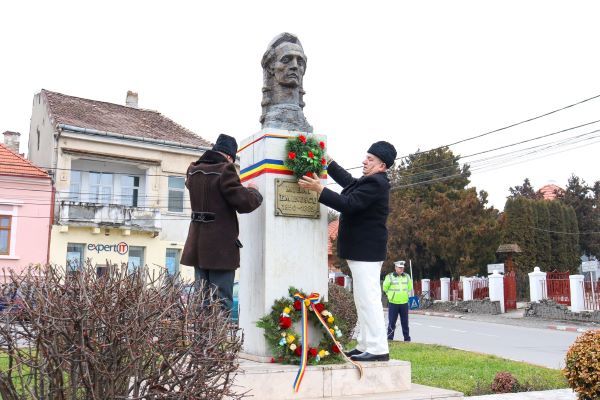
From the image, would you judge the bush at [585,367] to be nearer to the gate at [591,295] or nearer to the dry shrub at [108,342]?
the dry shrub at [108,342]

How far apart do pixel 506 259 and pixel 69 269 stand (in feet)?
104

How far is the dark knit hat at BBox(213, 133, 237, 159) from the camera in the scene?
235 inches

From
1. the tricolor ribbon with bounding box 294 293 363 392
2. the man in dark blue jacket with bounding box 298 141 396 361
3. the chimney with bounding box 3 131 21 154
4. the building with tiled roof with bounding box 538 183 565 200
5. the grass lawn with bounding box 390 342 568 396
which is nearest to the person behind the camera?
the tricolor ribbon with bounding box 294 293 363 392

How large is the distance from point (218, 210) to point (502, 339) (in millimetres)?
12783

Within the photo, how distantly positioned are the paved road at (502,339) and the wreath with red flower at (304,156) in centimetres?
→ 663

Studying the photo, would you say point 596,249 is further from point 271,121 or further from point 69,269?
point 69,269

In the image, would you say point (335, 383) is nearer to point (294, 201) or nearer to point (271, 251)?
point (271, 251)

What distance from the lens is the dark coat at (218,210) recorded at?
5605 mm

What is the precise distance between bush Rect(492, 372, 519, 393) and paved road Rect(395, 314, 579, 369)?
3.26 m

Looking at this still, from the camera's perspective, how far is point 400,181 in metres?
38.6

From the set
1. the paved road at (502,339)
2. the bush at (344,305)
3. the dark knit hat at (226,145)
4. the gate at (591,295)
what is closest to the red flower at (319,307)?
the dark knit hat at (226,145)

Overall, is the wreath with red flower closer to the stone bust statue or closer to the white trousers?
the stone bust statue

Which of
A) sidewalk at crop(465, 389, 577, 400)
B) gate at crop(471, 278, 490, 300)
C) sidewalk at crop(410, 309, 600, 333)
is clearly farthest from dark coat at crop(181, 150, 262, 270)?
gate at crop(471, 278, 490, 300)

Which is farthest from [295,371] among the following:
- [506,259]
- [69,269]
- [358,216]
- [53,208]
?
[506,259]
